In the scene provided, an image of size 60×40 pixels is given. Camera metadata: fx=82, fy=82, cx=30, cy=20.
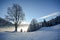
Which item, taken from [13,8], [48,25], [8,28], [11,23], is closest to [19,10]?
[13,8]

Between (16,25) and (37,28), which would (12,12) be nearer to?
(16,25)

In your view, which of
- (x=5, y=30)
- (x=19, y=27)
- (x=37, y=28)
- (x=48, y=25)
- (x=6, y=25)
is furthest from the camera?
(x=48, y=25)

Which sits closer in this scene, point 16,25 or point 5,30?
point 5,30

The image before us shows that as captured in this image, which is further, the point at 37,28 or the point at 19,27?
the point at 37,28

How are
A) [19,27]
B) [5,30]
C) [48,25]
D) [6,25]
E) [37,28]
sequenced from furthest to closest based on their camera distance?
[48,25], [37,28], [19,27], [6,25], [5,30]

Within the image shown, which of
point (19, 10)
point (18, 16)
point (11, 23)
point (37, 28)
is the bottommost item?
point (37, 28)

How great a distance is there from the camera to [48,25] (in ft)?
44.1

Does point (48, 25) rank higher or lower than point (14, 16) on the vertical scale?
lower

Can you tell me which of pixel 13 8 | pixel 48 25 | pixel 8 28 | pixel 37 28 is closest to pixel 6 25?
pixel 8 28

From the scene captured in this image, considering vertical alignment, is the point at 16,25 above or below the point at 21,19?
below

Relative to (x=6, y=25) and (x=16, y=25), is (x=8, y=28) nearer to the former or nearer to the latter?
(x=6, y=25)

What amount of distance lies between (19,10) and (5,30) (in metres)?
2.75

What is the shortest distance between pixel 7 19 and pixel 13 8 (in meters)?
1.44

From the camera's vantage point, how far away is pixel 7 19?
9.32 meters
